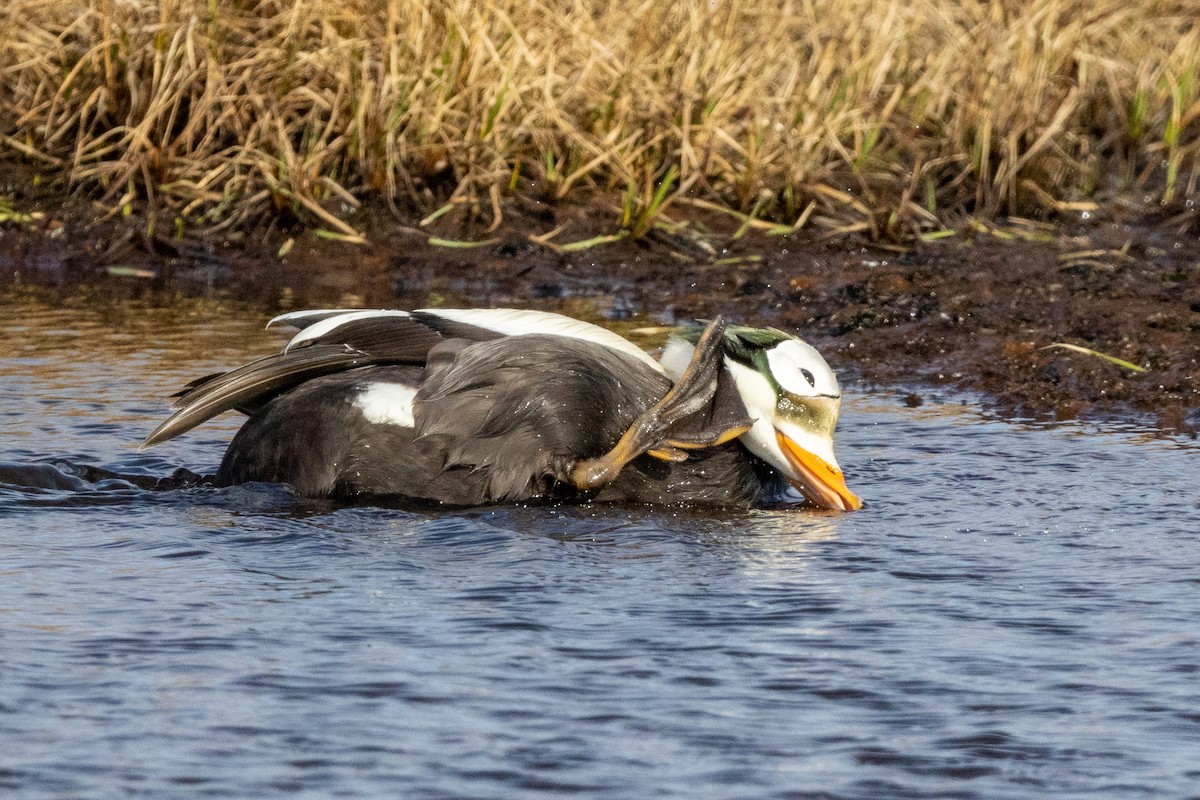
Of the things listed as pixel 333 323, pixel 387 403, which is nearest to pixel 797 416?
pixel 387 403

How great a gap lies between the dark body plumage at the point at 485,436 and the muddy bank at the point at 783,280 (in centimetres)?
196

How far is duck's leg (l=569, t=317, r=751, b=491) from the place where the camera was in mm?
4551

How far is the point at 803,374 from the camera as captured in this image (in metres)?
4.68

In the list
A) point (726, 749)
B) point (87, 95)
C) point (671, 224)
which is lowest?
point (726, 749)

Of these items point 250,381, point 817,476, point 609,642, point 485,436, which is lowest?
point 609,642

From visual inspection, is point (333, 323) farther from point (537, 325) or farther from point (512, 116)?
point (512, 116)

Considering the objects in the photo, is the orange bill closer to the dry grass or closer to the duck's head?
the duck's head

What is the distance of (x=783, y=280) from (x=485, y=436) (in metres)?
3.80

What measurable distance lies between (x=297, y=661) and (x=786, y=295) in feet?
15.5

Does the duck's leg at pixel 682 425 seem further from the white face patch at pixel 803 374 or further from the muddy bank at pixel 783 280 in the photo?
the muddy bank at pixel 783 280

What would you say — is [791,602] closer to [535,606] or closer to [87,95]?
[535,606]

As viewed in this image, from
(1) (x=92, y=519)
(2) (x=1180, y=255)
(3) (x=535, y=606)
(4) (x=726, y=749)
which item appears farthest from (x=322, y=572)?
(2) (x=1180, y=255)

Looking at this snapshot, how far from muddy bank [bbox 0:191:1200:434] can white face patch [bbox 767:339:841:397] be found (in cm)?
181

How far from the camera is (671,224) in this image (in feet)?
28.5
